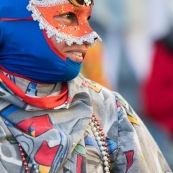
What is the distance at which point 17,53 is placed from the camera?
6.49 m

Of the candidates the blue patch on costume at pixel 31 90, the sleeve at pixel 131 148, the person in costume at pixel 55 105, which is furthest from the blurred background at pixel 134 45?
the blue patch on costume at pixel 31 90

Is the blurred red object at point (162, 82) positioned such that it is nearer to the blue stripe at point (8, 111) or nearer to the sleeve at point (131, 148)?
the sleeve at point (131, 148)

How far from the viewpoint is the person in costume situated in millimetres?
6289

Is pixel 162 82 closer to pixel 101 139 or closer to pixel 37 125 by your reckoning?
pixel 101 139

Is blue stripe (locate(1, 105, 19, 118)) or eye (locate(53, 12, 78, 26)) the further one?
eye (locate(53, 12, 78, 26))

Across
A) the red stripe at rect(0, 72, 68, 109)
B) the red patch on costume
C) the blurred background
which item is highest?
the red stripe at rect(0, 72, 68, 109)

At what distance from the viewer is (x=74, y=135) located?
6.41m

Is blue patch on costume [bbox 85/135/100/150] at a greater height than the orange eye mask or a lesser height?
lesser

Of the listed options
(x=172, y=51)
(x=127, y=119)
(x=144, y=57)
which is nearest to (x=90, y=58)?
(x=172, y=51)

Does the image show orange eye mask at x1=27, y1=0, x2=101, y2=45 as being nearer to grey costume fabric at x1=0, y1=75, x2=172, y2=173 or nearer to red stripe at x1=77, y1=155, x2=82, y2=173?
grey costume fabric at x1=0, y1=75, x2=172, y2=173

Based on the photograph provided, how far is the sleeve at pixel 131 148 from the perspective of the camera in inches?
260

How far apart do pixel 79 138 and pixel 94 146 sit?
0.15m

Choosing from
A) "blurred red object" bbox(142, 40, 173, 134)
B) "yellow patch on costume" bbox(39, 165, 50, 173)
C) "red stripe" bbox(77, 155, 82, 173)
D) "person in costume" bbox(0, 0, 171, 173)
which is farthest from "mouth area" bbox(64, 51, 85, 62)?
"blurred red object" bbox(142, 40, 173, 134)

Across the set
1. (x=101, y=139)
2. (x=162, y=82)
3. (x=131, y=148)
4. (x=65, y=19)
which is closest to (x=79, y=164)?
(x=101, y=139)
